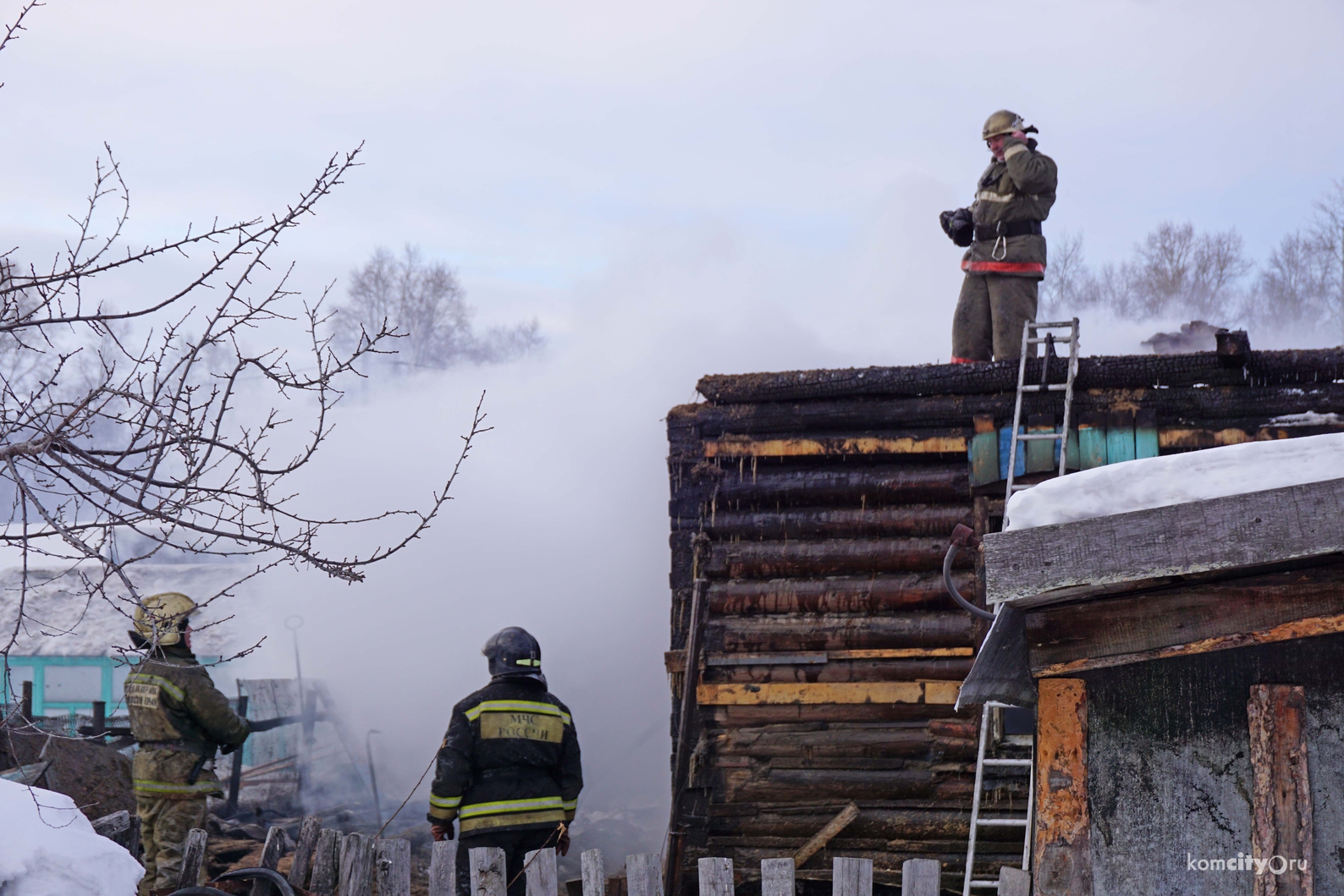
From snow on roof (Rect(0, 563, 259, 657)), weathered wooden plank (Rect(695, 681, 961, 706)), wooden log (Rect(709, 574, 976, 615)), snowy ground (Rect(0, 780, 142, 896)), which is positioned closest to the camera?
snowy ground (Rect(0, 780, 142, 896))

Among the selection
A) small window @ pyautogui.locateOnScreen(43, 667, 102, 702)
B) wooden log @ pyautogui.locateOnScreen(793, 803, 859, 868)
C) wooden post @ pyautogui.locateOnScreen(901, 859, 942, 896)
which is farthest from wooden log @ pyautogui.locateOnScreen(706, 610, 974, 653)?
small window @ pyautogui.locateOnScreen(43, 667, 102, 702)

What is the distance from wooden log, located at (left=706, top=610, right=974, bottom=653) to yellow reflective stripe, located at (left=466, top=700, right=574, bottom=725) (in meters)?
1.10

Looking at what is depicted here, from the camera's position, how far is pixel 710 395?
298 inches

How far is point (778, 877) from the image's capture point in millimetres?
5246

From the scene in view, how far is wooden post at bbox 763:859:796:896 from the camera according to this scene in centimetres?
522

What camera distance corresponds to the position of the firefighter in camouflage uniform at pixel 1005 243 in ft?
27.5

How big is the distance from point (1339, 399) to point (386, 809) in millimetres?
10574

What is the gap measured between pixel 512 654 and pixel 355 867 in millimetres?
1472

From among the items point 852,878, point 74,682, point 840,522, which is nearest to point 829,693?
point 840,522

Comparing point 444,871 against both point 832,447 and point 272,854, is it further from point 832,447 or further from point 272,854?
point 832,447

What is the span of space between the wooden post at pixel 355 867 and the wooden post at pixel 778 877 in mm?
2333

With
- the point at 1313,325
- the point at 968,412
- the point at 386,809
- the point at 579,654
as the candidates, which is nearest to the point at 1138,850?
the point at 968,412

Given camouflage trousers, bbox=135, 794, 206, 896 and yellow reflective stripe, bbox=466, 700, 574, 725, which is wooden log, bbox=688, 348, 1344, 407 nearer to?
yellow reflective stripe, bbox=466, 700, 574, 725

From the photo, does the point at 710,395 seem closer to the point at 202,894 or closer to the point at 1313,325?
the point at 202,894
